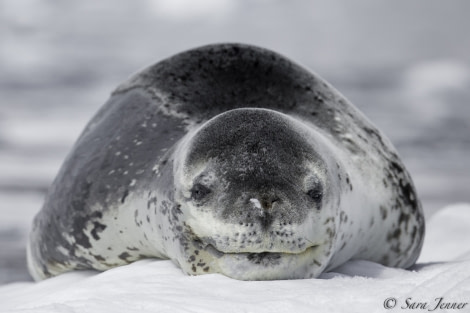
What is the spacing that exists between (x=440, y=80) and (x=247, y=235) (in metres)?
14.5

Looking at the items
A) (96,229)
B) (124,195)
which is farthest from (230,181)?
(96,229)

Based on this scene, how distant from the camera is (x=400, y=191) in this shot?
4.16 meters

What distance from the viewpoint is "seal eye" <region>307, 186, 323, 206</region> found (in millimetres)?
3148

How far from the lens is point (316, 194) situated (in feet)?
10.4

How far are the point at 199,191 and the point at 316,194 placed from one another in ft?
1.34

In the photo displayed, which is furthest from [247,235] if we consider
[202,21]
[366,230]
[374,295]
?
[202,21]

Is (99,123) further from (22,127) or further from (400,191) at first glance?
(22,127)

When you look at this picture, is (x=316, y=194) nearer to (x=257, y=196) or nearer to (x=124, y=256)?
(x=257, y=196)

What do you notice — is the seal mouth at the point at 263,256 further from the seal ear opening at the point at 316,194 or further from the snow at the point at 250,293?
the seal ear opening at the point at 316,194

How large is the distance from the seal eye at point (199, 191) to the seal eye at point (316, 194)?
0.35 m

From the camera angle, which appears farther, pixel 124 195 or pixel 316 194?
pixel 124 195

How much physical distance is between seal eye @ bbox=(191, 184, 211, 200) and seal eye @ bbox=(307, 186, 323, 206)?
35 cm

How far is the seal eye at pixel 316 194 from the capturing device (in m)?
3.15

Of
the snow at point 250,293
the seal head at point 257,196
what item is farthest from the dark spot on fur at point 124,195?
the seal head at point 257,196
